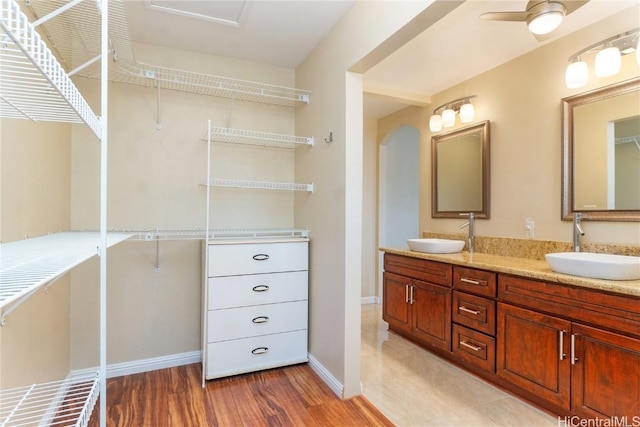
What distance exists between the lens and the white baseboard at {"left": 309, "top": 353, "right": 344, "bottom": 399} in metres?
2.02

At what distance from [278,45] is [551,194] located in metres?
2.22

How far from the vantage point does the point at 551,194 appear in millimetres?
2311

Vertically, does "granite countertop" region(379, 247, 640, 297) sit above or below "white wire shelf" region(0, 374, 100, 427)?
above

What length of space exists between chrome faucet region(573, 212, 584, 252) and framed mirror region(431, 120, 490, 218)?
26.6 inches

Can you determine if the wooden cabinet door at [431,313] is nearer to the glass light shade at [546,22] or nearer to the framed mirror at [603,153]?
the framed mirror at [603,153]

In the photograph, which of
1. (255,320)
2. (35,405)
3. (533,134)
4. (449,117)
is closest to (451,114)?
(449,117)

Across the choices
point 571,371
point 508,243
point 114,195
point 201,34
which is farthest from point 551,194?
point 114,195

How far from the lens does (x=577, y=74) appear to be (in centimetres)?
202

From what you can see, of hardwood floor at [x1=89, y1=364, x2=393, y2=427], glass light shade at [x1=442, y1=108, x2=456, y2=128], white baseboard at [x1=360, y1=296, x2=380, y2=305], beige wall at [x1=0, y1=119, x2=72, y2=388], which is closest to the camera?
beige wall at [x1=0, y1=119, x2=72, y2=388]

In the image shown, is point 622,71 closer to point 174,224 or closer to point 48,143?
point 174,224

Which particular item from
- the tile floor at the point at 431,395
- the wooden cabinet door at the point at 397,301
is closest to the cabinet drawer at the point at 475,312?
the tile floor at the point at 431,395

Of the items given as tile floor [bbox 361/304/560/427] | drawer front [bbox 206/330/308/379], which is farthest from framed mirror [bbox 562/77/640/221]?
drawer front [bbox 206/330/308/379]

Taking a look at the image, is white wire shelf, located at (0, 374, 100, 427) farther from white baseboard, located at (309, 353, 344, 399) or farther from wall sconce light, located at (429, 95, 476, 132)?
wall sconce light, located at (429, 95, 476, 132)

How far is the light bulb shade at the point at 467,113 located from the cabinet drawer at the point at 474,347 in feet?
5.64
